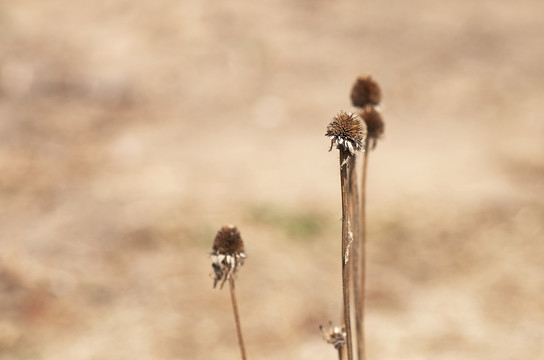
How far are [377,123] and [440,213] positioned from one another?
12.5ft

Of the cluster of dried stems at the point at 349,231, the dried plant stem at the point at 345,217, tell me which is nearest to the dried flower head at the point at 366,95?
the cluster of dried stems at the point at 349,231

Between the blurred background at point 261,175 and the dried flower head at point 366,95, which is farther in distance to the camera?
the blurred background at point 261,175

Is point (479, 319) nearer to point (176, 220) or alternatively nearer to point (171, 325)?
point (171, 325)

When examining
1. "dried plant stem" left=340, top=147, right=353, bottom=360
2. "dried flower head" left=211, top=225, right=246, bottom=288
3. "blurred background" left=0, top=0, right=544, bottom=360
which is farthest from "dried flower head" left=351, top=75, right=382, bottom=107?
"blurred background" left=0, top=0, right=544, bottom=360

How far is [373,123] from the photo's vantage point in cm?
243

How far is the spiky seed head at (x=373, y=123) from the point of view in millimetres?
2412

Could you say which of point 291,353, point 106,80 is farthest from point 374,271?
point 106,80

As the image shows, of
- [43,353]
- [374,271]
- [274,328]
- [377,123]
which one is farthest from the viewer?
[374,271]

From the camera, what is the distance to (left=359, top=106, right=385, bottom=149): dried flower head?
241cm

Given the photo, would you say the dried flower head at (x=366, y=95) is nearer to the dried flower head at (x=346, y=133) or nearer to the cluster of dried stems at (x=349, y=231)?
the cluster of dried stems at (x=349, y=231)

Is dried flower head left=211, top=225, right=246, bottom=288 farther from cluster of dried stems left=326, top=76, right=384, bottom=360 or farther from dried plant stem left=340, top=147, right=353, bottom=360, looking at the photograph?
dried plant stem left=340, top=147, right=353, bottom=360

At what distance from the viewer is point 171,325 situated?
4.36 meters

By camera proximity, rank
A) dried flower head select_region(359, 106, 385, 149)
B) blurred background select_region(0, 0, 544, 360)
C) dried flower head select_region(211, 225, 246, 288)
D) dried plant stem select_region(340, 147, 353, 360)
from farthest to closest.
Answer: blurred background select_region(0, 0, 544, 360) < dried flower head select_region(359, 106, 385, 149) < dried flower head select_region(211, 225, 246, 288) < dried plant stem select_region(340, 147, 353, 360)

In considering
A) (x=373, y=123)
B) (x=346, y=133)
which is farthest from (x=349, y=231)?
(x=373, y=123)
